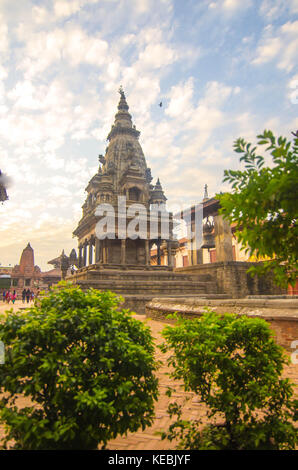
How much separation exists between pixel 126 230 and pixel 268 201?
21541mm

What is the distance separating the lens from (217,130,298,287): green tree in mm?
1838

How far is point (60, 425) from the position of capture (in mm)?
1893

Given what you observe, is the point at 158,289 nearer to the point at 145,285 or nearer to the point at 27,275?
the point at 145,285

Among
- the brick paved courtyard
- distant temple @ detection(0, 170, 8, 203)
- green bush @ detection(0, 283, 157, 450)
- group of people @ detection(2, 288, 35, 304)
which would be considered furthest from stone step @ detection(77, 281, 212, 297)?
group of people @ detection(2, 288, 35, 304)

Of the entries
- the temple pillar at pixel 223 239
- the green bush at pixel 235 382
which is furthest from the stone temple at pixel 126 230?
the green bush at pixel 235 382

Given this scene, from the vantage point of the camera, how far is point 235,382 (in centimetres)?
243

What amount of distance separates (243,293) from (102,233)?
12024 mm

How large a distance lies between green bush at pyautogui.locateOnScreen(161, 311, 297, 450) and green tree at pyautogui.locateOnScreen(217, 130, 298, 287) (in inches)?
28.9

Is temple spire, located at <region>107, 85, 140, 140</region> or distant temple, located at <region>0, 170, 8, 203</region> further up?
temple spire, located at <region>107, 85, 140, 140</region>

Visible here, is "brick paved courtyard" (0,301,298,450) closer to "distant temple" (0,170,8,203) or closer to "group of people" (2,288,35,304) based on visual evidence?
"distant temple" (0,170,8,203)

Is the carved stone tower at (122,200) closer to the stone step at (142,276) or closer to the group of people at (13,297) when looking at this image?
the stone step at (142,276)

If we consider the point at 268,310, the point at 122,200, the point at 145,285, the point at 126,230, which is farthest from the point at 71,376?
the point at 122,200
